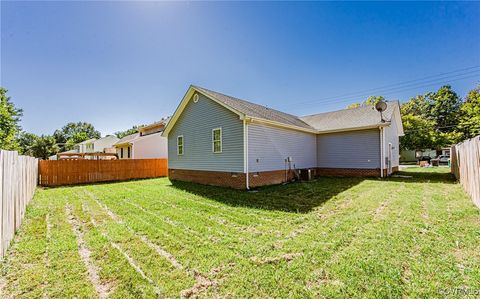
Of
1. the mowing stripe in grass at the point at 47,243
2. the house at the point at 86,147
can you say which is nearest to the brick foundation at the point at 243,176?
the mowing stripe in grass at the point at 47,243

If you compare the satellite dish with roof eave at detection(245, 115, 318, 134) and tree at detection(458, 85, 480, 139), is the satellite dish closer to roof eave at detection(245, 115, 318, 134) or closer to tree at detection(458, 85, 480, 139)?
tree at detection(458, 85, 480, 139)

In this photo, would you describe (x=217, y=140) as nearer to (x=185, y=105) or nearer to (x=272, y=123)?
(x=272, y=123)

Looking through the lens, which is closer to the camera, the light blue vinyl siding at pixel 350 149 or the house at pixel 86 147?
the light blue vinyl siding at pixel 350 149

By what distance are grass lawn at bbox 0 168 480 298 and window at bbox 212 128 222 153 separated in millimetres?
4865

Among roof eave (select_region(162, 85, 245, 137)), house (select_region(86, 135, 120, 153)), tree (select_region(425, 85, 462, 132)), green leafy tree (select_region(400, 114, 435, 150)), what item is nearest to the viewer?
roof eave (select_region(162, 85, 245, 137))

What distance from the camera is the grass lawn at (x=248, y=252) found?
2.65 metres

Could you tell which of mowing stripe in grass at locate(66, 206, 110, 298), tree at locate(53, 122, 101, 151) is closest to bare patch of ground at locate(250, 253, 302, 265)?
mowing stripe in grass at locate(66, 206, 110, 298)

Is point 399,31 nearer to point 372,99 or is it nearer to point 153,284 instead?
point 153,284

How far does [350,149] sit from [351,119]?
8.16ft

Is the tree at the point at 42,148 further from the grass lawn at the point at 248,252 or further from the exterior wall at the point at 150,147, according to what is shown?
the grass lawn at the point at 248,252

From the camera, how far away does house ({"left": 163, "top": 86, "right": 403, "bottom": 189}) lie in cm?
1016

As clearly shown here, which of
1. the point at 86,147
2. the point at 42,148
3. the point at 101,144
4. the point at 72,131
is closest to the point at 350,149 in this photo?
the point at 101,144

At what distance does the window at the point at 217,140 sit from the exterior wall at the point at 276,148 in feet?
5.95

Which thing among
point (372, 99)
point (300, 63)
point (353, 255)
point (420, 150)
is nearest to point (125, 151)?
point (300, 63)
